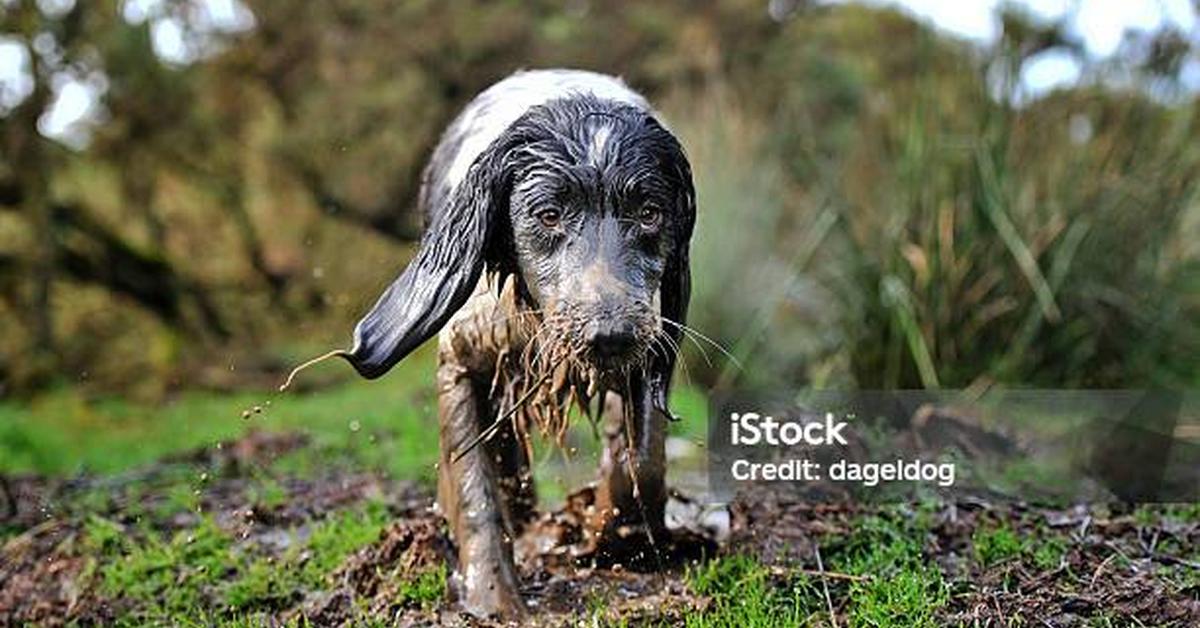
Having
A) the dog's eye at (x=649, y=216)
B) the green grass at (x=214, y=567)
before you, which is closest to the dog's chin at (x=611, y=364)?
the dog's eye at (x=649, y=216)

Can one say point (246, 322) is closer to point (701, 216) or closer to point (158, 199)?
point (158, 199)

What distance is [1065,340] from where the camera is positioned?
21.2 feet

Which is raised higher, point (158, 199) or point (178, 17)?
point (178, 17)

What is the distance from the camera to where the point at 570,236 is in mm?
2842

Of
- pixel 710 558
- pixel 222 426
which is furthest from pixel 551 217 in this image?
pixel 222 426

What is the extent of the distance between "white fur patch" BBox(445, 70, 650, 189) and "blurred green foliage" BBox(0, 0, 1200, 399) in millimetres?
493

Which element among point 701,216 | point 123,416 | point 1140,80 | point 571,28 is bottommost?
point 123,416

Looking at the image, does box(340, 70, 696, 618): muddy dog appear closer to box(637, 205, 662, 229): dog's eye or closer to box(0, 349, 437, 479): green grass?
box(637, 205, 662, 229): dog's eye

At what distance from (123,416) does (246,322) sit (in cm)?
194

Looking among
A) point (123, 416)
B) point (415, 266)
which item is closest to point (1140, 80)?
point (415, 266)

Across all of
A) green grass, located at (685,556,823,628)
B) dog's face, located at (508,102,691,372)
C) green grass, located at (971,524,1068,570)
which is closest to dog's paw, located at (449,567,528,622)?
green grass, located at (685,556,823,628)

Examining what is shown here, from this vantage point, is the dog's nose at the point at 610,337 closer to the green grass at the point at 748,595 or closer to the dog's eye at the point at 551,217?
the dog's eye at the point at 551,217

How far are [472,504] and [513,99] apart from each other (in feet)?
3.64

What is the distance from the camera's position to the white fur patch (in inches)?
136
